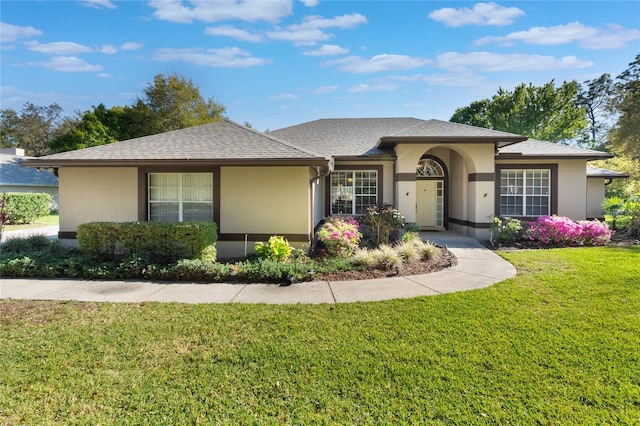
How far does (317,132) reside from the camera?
54.9 ft

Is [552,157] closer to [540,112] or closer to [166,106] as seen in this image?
→ [540,112]

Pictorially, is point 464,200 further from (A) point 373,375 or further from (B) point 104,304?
(B) point 104,304

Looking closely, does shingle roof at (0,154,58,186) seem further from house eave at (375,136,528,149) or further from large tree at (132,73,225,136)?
house eave at (375,136,528,149)

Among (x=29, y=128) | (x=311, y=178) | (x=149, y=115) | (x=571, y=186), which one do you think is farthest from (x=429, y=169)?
(x=29, y=128)

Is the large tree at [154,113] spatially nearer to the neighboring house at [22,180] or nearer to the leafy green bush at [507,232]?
the neighboring house at [22,180]

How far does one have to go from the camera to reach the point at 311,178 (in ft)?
31.3

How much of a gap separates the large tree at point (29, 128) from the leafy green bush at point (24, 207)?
27.7m

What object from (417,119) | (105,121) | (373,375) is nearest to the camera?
(373,375)

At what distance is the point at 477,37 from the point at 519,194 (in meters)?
6.40

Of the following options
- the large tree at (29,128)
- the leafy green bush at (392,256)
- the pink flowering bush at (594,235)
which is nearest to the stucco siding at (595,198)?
the pink flowering bush at (594,235)

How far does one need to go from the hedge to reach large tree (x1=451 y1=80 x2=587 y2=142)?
3291 cm

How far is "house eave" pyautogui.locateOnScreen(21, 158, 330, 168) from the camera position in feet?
26.8

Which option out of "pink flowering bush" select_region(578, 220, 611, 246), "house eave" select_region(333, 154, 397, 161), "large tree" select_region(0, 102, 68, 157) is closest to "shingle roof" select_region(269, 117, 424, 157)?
"house eave" select_region(333, 154, 397, 161)

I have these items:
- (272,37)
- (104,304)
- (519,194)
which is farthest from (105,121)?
(519,194)
